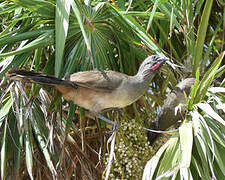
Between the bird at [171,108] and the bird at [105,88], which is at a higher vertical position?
the bird at [105,88]

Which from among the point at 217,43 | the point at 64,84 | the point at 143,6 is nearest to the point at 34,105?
the point at 64,84

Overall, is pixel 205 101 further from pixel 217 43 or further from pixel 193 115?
pixel 217 43

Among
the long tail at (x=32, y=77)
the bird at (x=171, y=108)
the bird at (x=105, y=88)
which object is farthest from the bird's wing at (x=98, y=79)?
the bird at (x=171, y=108)

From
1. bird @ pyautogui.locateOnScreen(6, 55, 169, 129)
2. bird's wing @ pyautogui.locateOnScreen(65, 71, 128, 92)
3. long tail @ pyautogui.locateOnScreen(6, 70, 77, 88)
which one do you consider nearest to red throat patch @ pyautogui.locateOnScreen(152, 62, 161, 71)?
bird @ pyautogui.locateOnScreen(6, 55, 169, 129)

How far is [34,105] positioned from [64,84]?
21.3 inches

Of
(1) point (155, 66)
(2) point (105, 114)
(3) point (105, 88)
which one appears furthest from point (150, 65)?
(2) point (105, 114)

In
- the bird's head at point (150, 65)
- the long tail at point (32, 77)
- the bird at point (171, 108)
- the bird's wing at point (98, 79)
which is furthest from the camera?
the bird at point (171, 108)

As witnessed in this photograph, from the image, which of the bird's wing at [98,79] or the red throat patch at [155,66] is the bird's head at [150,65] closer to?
the red throat patch at [155,66]

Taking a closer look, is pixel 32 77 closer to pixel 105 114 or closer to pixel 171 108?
pixel 105 114

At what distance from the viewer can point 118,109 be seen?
334 centimetres

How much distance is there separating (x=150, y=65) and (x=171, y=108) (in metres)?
0.41

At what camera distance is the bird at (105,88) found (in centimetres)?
305

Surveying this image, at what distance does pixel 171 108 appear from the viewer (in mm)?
3375

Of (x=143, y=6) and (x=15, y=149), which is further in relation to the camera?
(x=143, y=6)
